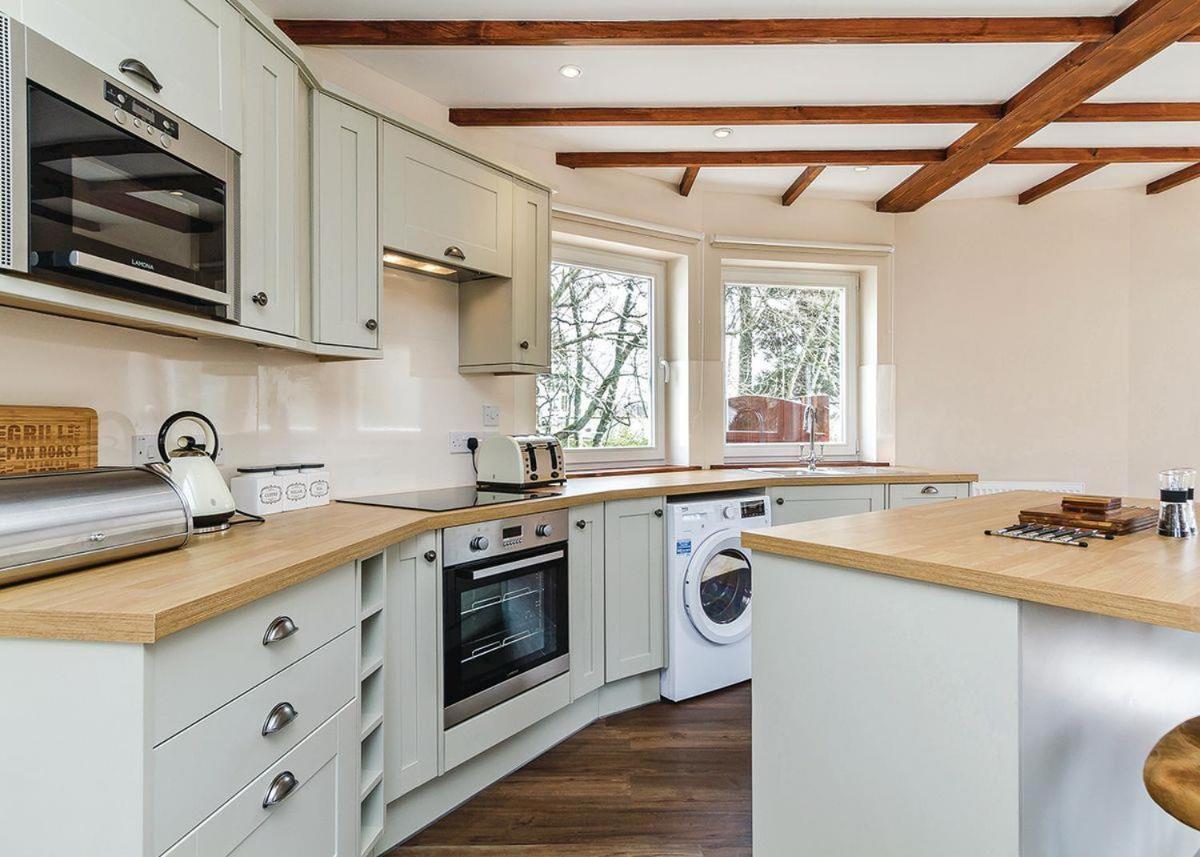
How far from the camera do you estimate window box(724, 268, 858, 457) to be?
4.01 metres

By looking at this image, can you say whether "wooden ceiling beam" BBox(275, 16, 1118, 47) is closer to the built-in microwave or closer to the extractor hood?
the extractor hood

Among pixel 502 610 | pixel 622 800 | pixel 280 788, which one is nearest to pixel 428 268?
pixel 502 610

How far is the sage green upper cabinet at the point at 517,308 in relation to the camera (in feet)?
8.79

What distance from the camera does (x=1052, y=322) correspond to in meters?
4.02

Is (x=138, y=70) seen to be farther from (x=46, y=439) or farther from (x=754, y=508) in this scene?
(x=754, y=508)

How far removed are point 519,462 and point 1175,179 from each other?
413cm

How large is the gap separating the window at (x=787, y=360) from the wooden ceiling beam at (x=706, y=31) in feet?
6.26

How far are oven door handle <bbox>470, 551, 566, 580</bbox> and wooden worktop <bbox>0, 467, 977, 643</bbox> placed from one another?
0.55 ft

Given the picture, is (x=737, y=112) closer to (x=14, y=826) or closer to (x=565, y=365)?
(x=565, y=365)

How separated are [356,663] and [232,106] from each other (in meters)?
1.40

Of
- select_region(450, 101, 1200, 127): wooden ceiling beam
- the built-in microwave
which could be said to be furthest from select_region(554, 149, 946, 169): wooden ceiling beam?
the built-in microwave

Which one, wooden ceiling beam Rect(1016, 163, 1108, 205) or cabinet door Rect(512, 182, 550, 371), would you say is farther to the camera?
wooden ceiling beam Rect(1016, 163, 1108, 205)

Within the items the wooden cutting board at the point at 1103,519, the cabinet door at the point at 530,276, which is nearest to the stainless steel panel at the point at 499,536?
the cabinet door at the point at 530,276

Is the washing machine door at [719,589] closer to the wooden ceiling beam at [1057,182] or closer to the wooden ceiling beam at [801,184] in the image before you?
the wooden ceiling beam at [801,184]
